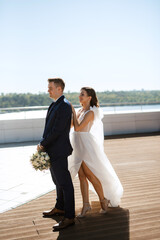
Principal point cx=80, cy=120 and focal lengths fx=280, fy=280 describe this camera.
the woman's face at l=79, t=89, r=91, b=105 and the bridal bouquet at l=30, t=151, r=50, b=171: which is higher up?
the woman's face at l=79, t=89, r=91, b=105

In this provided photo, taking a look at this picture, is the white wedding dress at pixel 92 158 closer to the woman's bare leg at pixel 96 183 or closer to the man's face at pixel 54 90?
the woman's bare leg at pixel 96 183

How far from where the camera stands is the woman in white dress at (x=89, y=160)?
12.1 ft

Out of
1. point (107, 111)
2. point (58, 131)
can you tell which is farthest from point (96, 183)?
point (107, 111)

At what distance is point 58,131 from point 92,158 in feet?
2.38

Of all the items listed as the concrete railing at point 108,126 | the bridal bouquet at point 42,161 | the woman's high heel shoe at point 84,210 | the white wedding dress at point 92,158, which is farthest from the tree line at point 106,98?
the bridal bouquet at point 42,161

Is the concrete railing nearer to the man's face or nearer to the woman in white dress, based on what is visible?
the woman in white dress

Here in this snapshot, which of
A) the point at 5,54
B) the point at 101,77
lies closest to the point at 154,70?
the point at 101,77

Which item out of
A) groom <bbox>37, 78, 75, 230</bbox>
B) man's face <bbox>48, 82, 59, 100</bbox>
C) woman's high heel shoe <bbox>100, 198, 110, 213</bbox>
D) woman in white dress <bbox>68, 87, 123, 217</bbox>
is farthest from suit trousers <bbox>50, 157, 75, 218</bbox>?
man's face <bbox>48, 82, 59, 100</bbox>

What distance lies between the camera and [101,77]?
66.6 m

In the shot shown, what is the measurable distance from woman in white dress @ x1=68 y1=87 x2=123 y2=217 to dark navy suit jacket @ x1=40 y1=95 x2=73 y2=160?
36 cm

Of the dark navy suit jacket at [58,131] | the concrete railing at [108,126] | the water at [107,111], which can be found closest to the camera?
the dark navy suit jacket at [58,131]

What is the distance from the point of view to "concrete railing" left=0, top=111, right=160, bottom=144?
35.4 ft

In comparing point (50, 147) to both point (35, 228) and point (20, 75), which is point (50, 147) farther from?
point (20, 75)

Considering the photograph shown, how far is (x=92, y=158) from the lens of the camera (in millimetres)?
3695
